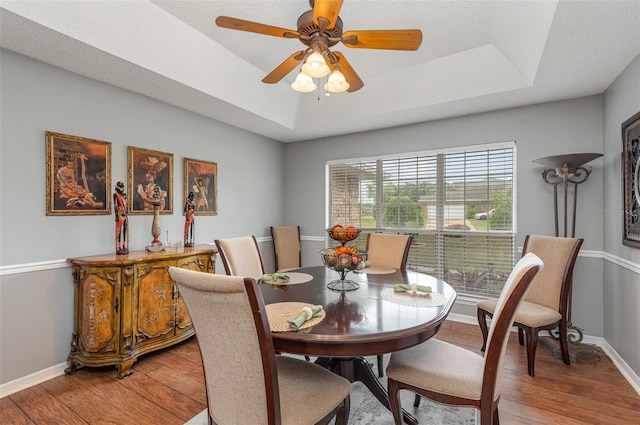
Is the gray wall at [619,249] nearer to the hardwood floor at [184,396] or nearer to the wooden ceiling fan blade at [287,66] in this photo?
the hardwood floor at [184,396]

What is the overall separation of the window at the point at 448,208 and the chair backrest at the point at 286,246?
874mm

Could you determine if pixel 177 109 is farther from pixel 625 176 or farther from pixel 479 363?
pixel 625 176

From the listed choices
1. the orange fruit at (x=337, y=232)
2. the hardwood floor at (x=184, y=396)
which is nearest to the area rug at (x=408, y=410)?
the hardwood floor at (x=184, y=396)

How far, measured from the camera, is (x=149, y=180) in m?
3.15

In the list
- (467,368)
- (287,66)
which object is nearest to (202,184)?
(287,66)

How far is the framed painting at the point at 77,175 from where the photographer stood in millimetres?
2457

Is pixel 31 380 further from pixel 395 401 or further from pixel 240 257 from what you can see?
pixel 395 401

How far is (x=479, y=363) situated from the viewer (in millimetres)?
1614

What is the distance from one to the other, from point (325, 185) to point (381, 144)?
1.03m

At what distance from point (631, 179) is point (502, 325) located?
6.74 feet

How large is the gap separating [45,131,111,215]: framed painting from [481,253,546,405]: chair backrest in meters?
3.08

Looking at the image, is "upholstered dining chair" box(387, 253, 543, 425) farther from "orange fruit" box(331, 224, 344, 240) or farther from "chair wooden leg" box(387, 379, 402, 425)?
"orange fruit" box(331, 224, 344, 240)

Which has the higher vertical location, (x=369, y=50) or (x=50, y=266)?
(x=369, y=50)

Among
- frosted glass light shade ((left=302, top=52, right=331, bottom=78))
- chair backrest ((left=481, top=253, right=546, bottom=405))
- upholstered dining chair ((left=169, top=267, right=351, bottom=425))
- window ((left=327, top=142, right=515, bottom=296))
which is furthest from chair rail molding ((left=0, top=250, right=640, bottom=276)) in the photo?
frosted glass light shade ((left=302, top=52, right=331, bottom=78))
